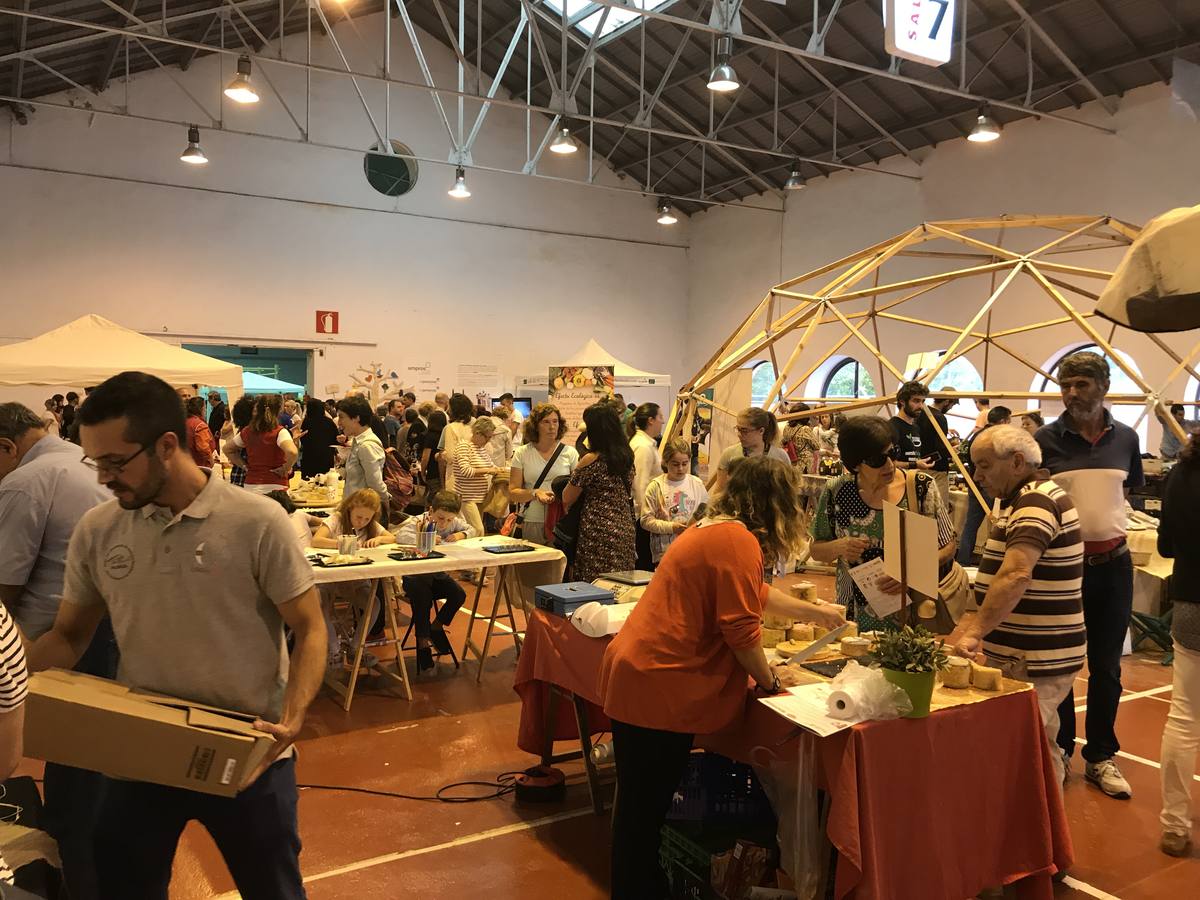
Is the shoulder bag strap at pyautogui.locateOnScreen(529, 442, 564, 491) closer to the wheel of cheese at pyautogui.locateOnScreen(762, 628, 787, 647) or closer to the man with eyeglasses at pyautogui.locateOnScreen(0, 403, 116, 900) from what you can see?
the wheel of cheese at pyautogui.locateOnScreen(762, 628, 787, 647)

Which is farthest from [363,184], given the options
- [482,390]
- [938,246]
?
[938,246]

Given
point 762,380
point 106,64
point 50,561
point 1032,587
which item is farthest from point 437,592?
point 762,380

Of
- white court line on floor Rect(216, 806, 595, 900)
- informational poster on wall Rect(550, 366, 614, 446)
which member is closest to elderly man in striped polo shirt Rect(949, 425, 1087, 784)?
white court line on floor Rect(216, 806, 595, 900)

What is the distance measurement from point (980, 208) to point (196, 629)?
46.5ft

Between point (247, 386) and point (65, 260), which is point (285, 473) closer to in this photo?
point (247, 386)

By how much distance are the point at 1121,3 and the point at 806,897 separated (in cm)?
1150

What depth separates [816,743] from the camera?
8.29ft

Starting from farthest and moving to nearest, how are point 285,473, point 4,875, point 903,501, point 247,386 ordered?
point 247,386 → point 285,473 → point 903,501 → point 4,875

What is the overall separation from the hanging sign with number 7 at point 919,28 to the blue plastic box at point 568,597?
5353 mm

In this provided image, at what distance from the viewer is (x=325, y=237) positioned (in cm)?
1630

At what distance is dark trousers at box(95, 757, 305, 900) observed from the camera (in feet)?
6.18

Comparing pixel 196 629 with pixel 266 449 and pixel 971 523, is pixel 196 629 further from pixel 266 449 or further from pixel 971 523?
pixel 266 449

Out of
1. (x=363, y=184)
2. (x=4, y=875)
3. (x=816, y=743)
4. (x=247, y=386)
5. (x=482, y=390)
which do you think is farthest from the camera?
(x=482, y=390)

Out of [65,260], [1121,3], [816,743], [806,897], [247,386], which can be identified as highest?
[1121,3]
